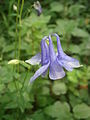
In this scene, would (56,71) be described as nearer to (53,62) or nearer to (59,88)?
(53,62)

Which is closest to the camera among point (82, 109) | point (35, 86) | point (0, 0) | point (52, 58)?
point (52, 58)

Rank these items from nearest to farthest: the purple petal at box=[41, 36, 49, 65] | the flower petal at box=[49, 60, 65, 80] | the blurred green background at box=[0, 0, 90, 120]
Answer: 1. the flower petal at box=[49, 60, 65, 80]
2. the purple petal at box=[41, 36, 49, 65]
3. the blurred green background at box=[0, 0, 90, 120]

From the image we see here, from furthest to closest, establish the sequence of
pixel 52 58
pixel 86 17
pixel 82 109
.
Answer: pixel 86 17, pixel 82 109, pixel 52 58

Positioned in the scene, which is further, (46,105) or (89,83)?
(89,83)

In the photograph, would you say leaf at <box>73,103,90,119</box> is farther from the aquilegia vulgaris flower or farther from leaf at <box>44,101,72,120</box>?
the aquilegia vulgaris flower

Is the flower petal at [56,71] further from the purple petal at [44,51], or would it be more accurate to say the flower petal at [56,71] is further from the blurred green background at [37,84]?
the blurred green background at [37,84]

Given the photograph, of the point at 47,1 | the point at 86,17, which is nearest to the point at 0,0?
the point at 47,1

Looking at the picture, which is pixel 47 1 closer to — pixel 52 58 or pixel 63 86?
pixel 63 86

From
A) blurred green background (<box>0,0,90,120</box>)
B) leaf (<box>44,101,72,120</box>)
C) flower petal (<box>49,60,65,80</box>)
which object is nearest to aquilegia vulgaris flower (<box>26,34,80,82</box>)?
flower petal (<box>49,60,65,80</box>)
